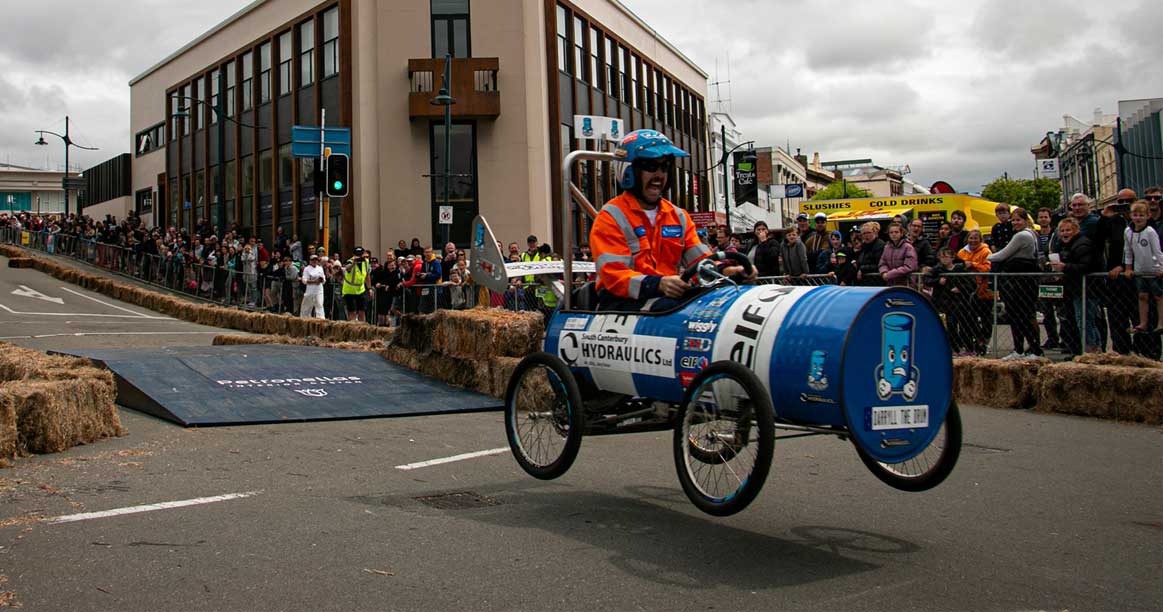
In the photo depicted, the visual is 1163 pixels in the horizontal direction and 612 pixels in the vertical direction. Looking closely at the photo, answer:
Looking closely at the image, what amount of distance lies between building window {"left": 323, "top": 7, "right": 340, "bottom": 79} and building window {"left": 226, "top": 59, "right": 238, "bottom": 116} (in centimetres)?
968

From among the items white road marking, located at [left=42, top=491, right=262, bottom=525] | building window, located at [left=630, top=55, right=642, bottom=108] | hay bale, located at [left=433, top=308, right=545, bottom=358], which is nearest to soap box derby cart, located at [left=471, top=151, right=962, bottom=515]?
white road marking, located at [left=42, top=491, right=262, bottom=525]

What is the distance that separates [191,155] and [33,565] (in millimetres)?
50321

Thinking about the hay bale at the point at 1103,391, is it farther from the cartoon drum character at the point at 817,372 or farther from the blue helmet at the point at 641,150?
the cartoon drum character at the point at 817,372

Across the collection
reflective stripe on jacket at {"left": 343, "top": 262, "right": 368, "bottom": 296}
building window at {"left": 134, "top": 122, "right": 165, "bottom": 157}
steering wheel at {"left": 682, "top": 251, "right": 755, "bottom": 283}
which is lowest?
steering wheel at {"left": 682, "top": 251, "right": 755, "bottom": 283}

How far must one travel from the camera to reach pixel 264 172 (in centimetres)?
4438

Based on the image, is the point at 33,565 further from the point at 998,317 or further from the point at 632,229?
the point at 998,317

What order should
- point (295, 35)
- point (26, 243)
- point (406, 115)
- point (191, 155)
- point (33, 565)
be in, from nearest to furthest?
point (33, 565), point (406, 115), point (295, 35), point (191, 155), point (26, 243)

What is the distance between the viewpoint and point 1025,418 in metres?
10.8

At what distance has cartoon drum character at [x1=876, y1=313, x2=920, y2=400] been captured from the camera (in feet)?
17.2

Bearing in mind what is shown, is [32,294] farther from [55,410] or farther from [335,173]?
[55,410]

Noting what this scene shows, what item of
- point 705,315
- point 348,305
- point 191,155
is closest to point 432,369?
point 705,315

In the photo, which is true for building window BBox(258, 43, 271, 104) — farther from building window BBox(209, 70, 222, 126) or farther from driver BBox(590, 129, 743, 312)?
driver BBox(590, 129, 743, 312)

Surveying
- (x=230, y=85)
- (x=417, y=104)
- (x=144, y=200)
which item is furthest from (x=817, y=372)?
(x=144, y=200)

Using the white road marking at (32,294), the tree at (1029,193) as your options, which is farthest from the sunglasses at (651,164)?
the tree at (1029,193)
